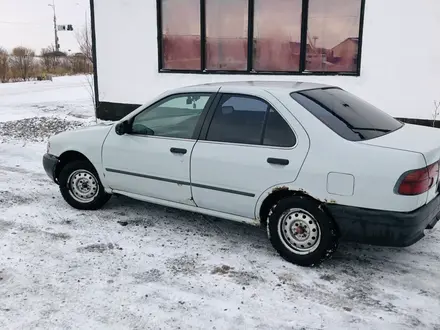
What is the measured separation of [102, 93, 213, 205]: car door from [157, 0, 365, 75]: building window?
5345 millimetres

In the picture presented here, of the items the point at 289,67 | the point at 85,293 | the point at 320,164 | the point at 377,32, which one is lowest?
the point at 85,293

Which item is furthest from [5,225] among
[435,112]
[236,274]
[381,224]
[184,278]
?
[435,112]

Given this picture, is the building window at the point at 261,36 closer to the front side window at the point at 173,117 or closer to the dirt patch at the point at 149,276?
the front side window at the point at 173,117

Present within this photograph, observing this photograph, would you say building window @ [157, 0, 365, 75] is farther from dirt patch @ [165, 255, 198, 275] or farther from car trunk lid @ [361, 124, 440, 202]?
dirt patch @ [165, 255, 198, 275]

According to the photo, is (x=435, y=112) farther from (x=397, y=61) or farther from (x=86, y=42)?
(x=86, y=42)

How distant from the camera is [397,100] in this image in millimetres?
8633

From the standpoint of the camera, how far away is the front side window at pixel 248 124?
4.01 metres

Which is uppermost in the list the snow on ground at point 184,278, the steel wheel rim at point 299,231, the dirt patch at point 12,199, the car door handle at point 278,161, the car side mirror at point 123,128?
the car side mirror at point 123,128

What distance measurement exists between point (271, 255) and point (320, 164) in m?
1.05

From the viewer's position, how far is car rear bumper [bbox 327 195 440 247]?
3496 mm

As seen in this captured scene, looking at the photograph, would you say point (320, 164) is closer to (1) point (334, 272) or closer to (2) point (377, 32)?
(1) point (334, 272)

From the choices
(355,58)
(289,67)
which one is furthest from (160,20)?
(355,58)

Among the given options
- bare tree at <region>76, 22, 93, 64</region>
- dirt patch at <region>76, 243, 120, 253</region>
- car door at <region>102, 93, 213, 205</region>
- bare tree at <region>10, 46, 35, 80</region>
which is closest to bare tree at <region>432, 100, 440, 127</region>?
car door at <region>102, 93, 213, 205</region>

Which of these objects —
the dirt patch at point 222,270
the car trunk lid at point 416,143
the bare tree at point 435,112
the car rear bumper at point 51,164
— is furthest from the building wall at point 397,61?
the dirt patch at point 222,270
